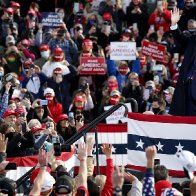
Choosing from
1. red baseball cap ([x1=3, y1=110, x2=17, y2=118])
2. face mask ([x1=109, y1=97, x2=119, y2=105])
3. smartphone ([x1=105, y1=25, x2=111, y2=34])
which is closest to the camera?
red baseball cap ([x1=3, y1=110, x2=17, y2=118])

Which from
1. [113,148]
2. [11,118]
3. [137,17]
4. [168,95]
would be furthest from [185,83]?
[137,17]

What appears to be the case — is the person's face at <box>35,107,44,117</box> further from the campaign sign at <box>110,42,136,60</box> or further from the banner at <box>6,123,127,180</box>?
the banner at <box>6,123,127,180</box>

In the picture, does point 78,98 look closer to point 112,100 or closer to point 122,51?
point 112,100

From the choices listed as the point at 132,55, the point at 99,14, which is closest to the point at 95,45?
the point at 132,55

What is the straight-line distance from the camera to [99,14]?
28469 millimetres

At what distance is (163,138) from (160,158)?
0.86 feet

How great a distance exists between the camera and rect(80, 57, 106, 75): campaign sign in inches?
939

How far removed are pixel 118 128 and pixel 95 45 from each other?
29.8 ft

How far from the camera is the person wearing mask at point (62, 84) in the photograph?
912 inches

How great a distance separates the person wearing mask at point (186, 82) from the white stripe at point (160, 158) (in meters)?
0.98

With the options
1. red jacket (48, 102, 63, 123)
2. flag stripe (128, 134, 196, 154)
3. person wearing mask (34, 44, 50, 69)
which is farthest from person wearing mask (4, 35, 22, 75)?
flag stripe (128, 134, 196, 154)

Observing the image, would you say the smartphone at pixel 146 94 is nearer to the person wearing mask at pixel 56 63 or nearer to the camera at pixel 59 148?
the person wearing mask at pixel 56 63

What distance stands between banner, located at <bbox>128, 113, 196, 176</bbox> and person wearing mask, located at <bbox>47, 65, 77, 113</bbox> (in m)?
7.84

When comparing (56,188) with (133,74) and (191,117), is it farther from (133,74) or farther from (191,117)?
(133,74)
